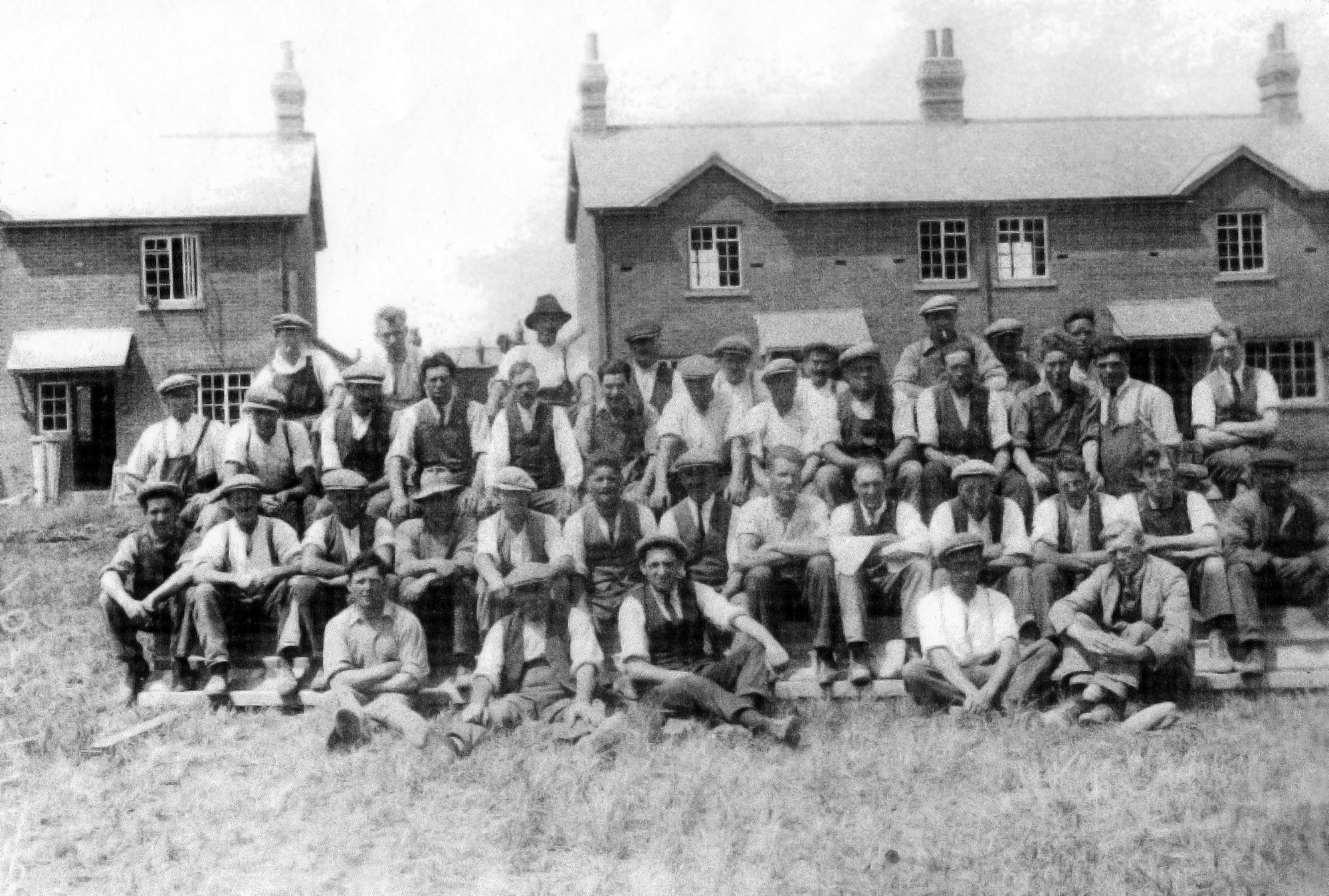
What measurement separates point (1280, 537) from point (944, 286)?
13.7m

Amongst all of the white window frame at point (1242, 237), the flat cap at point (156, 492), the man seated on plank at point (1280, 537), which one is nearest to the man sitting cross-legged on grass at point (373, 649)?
the flat cap at point (156, 492)

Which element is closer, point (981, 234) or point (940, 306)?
point (940, 306)

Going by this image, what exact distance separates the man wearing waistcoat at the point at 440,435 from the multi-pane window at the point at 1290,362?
15.9m

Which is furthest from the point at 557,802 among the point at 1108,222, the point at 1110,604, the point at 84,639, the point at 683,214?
the point at 1108,222

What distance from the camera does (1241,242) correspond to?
22047 mm

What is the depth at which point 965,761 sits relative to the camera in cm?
677

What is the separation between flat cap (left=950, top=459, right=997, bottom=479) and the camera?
26.3 ft

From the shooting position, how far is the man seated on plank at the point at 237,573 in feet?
26.1

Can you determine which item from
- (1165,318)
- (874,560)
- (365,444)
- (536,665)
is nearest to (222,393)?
(365,444)

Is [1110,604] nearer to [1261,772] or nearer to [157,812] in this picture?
[1261,772]

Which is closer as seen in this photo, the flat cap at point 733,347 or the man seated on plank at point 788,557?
the man seated on plank at point 788,557

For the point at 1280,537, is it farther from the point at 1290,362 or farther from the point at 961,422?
the point at 1290,362

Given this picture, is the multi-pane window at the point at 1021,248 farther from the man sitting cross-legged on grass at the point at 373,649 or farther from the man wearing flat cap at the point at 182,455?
the man sitting cross-legged on grass at the point at 373,649

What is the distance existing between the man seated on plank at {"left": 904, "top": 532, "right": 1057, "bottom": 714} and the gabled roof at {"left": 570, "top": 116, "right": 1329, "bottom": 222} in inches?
566
